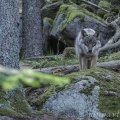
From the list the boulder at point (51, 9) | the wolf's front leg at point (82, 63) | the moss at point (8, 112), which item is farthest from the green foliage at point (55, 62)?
the boulder at point (51, 9)

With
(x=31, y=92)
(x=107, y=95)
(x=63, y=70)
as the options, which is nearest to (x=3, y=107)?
(x=107, y=95)

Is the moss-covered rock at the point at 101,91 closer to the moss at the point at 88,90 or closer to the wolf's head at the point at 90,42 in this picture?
the moss at the point at 88,90

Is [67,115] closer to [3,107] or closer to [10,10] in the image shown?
[3,107]

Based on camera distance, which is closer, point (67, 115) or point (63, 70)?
point (67, 115)

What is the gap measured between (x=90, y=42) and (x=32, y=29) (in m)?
7.11

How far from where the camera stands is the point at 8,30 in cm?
534

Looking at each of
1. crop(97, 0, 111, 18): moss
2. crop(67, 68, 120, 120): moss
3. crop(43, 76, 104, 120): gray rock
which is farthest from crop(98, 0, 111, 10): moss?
crop(43, 76, 104, 120): gray rock

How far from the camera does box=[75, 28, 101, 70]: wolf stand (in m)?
9.88

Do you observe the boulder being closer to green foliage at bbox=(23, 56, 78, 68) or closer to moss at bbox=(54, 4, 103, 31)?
moss at bbox=(54, 4, 103, 31)

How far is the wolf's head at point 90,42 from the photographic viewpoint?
9912 mm

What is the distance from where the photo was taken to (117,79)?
683cm

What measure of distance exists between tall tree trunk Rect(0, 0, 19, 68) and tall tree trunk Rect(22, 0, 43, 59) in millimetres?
11085

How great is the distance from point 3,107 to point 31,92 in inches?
102

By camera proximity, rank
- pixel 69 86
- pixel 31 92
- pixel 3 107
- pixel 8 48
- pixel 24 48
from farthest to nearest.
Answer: pixel 24 48
pixel 31 92
pixel 69 86
pixel 8 48
pixel 3 107
